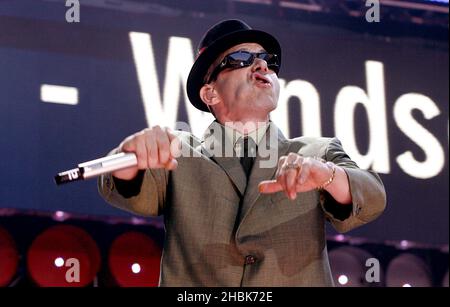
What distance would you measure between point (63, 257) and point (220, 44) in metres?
1.63

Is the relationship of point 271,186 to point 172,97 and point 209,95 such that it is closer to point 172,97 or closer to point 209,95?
point 209,95

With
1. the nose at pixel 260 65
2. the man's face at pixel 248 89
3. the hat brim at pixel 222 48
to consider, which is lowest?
the man's face at pixel 248 89

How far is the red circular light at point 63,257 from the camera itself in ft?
13.4

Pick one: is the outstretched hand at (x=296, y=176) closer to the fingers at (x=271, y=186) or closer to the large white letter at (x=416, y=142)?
Result: the fingers at (x=271, y=186)

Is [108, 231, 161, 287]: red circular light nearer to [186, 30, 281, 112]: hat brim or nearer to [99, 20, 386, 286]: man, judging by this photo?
[186, 30, 281, 112]: hat brim

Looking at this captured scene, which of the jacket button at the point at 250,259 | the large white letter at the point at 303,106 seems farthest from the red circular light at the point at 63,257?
the jacket button at the point at 250,259

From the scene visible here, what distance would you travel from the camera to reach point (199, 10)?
4.23 metres

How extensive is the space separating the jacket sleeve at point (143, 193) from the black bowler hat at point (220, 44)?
1.63 ft

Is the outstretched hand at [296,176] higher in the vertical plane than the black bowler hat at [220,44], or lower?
lower

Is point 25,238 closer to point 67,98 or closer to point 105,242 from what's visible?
point 105,242

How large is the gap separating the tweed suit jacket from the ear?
0.40 m

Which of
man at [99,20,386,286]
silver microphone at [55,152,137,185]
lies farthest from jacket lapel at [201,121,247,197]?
silver microphone at [55,152,137,185]

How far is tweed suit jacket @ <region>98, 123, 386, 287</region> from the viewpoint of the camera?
7.93 feet
